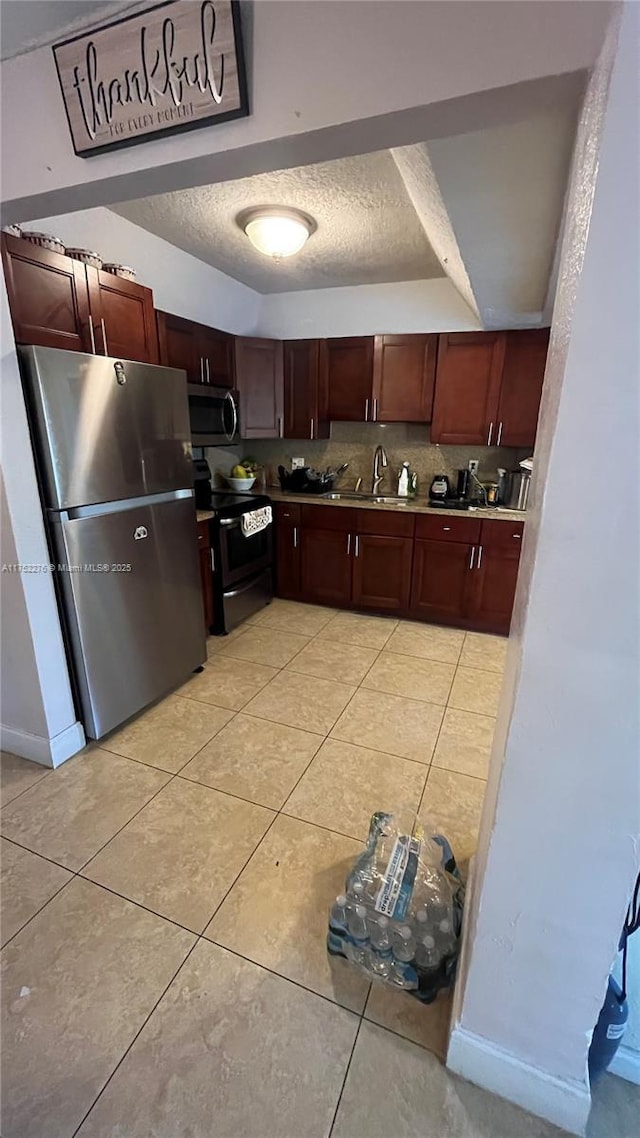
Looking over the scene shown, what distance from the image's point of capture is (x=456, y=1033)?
994 mm

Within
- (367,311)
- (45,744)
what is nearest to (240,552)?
(45,744)

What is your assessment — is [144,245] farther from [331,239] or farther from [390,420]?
[390,420]

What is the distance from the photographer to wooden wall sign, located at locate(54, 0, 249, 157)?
90 cm

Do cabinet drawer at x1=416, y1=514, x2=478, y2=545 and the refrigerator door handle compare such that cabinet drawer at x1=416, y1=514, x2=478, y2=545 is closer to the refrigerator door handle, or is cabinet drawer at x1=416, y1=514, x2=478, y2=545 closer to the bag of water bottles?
the refrigerator door handle

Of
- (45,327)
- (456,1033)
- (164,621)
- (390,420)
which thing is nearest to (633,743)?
(456,1033)

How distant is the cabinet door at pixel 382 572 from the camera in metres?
3.32

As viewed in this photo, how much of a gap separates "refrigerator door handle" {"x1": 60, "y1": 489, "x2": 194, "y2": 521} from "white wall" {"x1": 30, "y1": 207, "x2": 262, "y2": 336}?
1.24 metres

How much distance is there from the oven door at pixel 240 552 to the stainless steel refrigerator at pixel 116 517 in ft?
1.71

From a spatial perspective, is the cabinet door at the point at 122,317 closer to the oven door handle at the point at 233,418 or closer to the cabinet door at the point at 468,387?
the oven door handle at the point at 233,418

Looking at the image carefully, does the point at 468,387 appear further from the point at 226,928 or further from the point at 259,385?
the point at 226,928

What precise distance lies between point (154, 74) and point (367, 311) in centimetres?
262

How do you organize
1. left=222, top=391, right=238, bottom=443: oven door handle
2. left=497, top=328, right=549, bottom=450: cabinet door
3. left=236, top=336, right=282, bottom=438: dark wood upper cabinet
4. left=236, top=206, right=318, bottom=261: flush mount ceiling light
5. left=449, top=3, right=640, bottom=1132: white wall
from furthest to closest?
left=236, top=336, right=282, bottom=438: dark wood upper cabinet → left=222, top=391, right=238, bottom=443: oven door handle → left=497, top=328, right=549, bottom=450: cabinet door → left=236, top=206, right=318, bottom=261: flush mount ceiling light → left=449, top=3, right=640, bottom=1132: white wall

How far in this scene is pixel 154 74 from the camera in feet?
3.17

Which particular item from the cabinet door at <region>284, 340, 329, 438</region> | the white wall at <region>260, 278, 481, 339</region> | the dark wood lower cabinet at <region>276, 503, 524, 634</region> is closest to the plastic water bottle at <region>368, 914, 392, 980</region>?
the dark wood lower cabinet at <region>276, 503, 524, 634</region>
